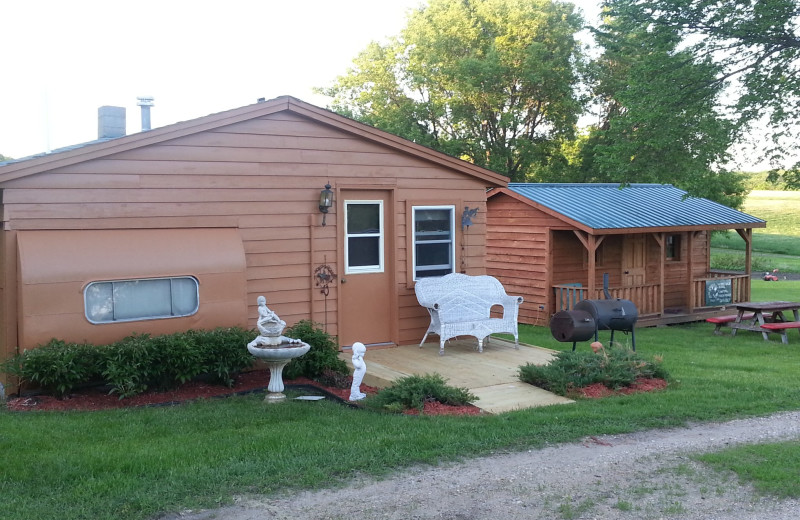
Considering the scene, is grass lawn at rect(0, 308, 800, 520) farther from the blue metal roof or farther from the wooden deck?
the blue metal roof

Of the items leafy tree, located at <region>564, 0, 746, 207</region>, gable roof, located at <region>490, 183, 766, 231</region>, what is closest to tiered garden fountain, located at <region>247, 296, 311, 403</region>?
gable roof, located at <region>490, 183, 766, 231</region>

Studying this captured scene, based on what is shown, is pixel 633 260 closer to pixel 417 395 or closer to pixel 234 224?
pixel 234 224

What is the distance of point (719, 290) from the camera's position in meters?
18.2

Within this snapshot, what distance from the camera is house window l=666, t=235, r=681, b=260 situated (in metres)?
18.8

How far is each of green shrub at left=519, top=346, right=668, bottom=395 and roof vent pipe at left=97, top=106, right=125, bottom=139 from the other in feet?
23.3

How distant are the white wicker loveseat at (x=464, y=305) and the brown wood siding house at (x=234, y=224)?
51 centimetres

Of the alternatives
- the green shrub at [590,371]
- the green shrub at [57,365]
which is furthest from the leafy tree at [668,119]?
the green shrub at [57,365]

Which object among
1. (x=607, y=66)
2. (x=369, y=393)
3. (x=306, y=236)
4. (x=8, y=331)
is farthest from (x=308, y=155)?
(x=607, y=66)

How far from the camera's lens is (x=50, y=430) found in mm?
6266

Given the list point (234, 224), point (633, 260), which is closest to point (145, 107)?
point (234, 224)

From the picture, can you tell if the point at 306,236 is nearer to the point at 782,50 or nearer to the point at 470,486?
the point at 470,486

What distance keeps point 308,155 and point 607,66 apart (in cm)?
2080

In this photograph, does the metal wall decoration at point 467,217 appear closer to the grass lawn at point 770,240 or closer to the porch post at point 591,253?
the porch post at point 591,253

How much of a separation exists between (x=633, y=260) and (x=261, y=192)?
11322 mm
